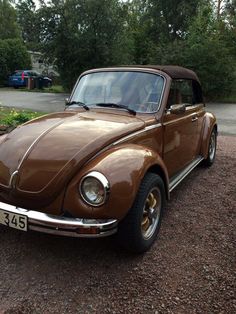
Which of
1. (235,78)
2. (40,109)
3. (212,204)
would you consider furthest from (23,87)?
(212,204)

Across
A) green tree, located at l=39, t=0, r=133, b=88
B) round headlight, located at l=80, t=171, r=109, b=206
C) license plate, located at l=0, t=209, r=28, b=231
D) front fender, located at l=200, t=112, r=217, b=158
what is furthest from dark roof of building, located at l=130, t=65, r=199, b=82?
green tree, located at l=39, t=0, r=133, b=88

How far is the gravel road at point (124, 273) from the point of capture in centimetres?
288

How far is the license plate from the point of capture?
10.2ft

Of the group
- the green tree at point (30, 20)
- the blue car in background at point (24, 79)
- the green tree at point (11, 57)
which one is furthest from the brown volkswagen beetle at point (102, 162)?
the green tree at point (11, 57)

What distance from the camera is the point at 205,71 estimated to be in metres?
18.4

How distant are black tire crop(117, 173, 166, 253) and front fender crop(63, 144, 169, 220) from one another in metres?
0.15

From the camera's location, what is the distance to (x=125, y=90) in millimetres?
4473

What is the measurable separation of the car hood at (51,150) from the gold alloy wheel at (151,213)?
0.67 m

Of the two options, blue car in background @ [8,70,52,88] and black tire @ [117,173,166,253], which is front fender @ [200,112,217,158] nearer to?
black tire @ [117,173,166,253]

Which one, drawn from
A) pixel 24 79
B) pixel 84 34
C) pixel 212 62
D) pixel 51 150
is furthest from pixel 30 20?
pixel 51 150

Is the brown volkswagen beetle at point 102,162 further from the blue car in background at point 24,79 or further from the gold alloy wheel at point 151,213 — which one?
the blue car in background at point 24,79

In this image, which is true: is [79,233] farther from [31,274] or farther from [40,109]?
[40,109]

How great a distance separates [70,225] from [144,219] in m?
0.91

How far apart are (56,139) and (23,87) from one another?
26720mm
